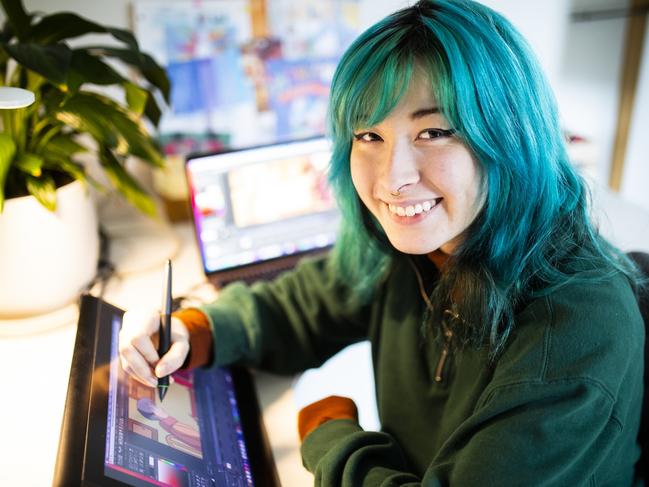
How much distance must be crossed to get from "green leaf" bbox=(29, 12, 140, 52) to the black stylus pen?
1.41 ft

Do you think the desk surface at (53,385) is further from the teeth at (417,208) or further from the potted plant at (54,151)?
the teeth at (417,208)

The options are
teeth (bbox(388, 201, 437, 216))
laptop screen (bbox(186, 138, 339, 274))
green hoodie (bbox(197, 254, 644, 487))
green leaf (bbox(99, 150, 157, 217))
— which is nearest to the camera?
green hoodie (bbox(197, 254, 644, 487))

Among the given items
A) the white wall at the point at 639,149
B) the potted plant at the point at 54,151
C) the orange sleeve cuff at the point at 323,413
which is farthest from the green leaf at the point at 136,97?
the white wall at the point at 639,149

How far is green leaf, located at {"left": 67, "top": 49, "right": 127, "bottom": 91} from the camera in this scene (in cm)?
83

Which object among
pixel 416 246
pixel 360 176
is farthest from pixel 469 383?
pixel 360 176

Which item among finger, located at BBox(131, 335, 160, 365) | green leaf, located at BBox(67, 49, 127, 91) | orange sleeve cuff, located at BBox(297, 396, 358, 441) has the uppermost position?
green leaf, located at BBox(67, 49, 127, 91)

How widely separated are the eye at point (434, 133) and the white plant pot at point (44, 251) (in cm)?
60

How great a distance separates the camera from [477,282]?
2.18 ft

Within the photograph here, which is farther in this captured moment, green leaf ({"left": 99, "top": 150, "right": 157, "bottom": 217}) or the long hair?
green leaf ({"left": 99, "top": 150, "right": 157, "bottom": 217})

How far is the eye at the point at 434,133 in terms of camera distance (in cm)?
62

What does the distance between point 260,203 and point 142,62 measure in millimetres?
335

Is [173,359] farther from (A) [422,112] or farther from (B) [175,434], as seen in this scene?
(A) [422,112]

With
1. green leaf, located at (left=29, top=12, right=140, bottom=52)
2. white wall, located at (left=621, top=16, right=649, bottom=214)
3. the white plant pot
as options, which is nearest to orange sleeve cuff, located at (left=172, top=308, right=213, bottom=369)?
the white plant pot

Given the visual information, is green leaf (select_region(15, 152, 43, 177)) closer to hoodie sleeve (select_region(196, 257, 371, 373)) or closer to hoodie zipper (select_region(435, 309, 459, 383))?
hoodie sleeve (select_region(196, 257, 371, 373))
